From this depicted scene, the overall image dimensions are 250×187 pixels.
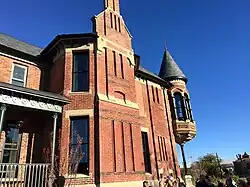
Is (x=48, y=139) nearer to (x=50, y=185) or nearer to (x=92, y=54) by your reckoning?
(x=50, y=185)

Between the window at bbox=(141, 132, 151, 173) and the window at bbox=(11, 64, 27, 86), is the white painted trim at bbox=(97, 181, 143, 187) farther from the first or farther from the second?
the window at bbox=(11, 64, 27, 86)

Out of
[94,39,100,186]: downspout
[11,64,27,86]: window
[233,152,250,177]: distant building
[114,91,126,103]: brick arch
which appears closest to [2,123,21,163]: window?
[11,64,27,86]: window

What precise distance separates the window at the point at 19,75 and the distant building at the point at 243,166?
67295 millimetres

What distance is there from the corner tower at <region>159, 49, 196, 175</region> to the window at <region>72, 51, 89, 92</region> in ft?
37.2

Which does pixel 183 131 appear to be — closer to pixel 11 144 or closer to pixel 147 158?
pixel 147 158

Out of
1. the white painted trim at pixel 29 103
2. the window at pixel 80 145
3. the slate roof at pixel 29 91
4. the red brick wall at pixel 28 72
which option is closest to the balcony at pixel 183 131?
the window at pixel 80 145

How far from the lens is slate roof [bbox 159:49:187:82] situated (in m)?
23.1

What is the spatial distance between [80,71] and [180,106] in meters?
12.6

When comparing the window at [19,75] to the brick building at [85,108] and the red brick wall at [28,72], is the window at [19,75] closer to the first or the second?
the brick building at [85,108]

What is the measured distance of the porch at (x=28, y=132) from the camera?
10.3m

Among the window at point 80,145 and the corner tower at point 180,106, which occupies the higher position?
the corner tower at point 180,106

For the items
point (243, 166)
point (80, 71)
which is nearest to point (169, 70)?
point (80, 71)

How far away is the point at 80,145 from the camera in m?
11.4

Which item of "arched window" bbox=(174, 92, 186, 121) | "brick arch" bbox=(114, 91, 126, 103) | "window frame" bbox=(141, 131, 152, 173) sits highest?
"arched window" bbox=(174, 92, 186, 121)
